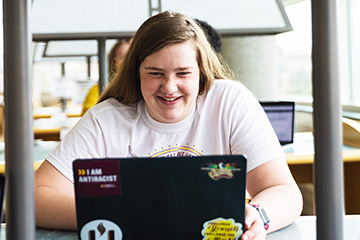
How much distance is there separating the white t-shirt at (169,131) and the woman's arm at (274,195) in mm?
102

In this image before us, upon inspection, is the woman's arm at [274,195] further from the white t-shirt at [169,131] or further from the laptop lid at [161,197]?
the laptop lid at [161,197]

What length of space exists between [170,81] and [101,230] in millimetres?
698

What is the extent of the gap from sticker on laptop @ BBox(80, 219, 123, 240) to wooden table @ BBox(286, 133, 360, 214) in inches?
→ 72.3

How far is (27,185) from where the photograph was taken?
0.59 m

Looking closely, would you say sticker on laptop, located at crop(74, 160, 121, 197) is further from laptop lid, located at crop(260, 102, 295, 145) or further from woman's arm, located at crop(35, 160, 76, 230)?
laptop lid, located at crop(260, 102, 295, 145)

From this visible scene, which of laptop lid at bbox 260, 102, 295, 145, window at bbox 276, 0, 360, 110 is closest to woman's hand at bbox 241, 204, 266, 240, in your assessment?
laptop lid at bbox 260, 102, 295, 145

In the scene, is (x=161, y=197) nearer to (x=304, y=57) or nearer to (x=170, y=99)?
(x=170, y=99)

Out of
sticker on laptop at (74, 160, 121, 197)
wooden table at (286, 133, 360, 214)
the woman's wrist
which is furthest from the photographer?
wooden table at (286, 133, 360, 214)

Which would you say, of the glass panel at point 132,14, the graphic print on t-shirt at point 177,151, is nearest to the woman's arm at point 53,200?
the graphic print on t-shirt at point 177,151

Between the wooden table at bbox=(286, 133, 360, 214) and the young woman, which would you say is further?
the wooden table at bbox=(286, 133, 360, 214)

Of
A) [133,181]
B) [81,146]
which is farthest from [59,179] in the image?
[133,181]

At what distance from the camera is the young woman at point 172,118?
4.59ft

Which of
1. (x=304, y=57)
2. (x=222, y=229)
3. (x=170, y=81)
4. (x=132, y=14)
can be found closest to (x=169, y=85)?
(x=170, y=81)

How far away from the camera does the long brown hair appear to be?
1437mm
